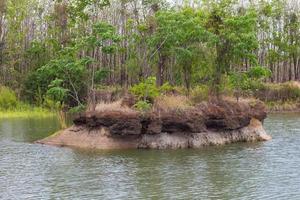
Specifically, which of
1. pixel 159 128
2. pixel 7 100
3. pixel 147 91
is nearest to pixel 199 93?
pixel 147 91

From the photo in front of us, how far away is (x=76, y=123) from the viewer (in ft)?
113

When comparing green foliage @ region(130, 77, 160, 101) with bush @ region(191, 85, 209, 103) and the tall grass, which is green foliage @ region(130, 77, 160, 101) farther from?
the tall grass

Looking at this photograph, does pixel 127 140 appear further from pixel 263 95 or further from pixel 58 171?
pixel 263 95

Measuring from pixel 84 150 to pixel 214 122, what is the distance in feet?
24.2

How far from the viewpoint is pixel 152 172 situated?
25469 millimetres

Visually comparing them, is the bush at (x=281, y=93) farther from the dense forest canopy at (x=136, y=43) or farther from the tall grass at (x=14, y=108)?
the tall grass at (x=14, y=108)

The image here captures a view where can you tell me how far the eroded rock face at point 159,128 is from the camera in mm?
32625

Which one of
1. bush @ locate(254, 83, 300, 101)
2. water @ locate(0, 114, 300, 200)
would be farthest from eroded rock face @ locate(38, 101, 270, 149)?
bush @ locate(254, 83, 300, 101)

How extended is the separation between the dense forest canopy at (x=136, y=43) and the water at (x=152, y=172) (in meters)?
7.10

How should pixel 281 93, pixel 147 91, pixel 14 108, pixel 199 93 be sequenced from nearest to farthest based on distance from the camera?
pixel 147 91 → pixel 199 93 → pixel 14 108 → pixel 281 93

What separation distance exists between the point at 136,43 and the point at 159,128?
1115 centimetres

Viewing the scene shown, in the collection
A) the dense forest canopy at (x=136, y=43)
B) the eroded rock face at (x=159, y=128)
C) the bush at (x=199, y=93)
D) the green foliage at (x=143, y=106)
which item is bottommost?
the eroded rock face at (x=159, y=128)

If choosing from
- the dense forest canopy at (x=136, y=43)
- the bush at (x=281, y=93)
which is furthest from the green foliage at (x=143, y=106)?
the bush at (x=281, y=93)

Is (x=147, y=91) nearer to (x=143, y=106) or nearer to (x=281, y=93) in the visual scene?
(x=143, y=106)
